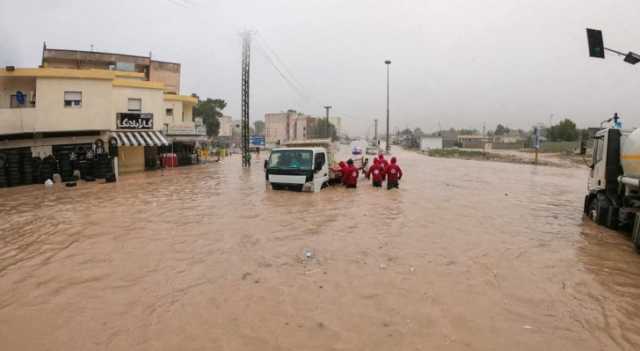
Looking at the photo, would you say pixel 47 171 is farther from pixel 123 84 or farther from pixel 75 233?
pixel 75 233

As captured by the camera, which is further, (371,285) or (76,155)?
(76,155)

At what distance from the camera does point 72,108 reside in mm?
19766

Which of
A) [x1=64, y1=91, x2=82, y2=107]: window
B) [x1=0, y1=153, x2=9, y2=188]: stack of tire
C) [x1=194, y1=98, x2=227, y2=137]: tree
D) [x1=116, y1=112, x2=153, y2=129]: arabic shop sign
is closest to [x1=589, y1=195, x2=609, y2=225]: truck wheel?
[x1=0, y1=153, x2=9, y2=188]: stack of tire

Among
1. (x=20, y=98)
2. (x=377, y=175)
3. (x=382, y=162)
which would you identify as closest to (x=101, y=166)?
(x=20, y=98)

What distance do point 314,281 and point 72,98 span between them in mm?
20005

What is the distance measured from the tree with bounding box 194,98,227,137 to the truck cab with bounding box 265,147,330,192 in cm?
5088

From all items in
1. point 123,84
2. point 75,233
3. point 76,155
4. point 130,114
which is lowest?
point 75,233

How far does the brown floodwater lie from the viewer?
3949mm

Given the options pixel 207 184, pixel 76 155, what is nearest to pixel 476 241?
pixel 207 184

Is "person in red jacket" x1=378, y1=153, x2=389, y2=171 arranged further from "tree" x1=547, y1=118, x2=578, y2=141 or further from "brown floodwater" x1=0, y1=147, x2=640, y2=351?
"tree" x1=547, y1=118, x2=578, y2=141

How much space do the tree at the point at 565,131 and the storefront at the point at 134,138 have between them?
8500 cm

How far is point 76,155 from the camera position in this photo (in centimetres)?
2034

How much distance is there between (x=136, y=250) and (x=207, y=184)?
1179 cm

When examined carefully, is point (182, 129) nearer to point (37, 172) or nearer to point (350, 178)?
point (37, 172)
